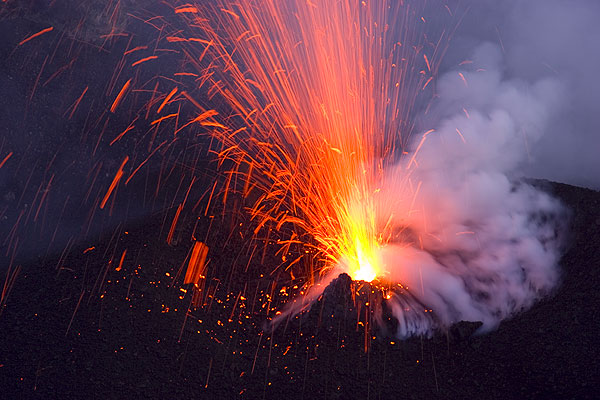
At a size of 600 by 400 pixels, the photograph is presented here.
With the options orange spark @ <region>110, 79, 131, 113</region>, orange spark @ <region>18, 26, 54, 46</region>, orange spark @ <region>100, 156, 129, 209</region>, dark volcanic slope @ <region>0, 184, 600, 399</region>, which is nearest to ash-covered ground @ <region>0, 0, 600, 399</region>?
dark volcanic slope @ <region>0, 184, 600, 399</region>

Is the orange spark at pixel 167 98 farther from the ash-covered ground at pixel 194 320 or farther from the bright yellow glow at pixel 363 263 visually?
the bright yellow glow at pixel 363 263

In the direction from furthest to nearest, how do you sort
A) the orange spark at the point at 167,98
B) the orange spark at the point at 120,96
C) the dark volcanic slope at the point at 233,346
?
the orange spark at the point at 167,98 → the orange spark at the point at 120,96 → the dark volcanic slope at the point at 233,346

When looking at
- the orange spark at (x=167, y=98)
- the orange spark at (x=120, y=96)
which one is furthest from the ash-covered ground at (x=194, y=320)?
the orange spark at (x=167, y=98)

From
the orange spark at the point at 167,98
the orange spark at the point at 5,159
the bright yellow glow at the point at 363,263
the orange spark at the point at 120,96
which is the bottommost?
the bright yellow glow at the point at 363,263

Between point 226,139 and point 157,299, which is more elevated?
point 226,139

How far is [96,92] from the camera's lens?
8.84 m

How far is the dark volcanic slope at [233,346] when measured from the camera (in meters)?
→ 4.75

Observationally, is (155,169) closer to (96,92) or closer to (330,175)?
(96,92)

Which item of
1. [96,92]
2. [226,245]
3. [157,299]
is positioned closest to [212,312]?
[157,299]

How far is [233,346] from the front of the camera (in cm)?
528

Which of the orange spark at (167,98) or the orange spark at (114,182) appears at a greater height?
the orange spark at (167,98)

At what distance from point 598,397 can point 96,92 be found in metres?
9.14

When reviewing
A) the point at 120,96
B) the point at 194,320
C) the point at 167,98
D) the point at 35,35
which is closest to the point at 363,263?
the point at 194,320

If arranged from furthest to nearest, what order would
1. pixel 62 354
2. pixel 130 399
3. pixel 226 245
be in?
1. pixel 226 245
2. pixel 62 354
3. pixel 130 399
